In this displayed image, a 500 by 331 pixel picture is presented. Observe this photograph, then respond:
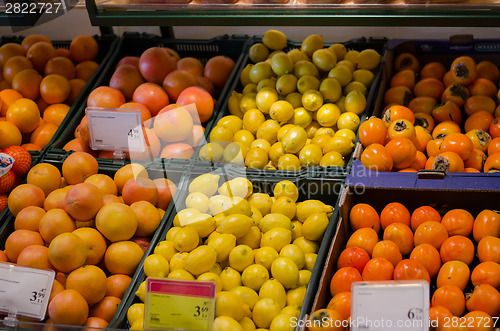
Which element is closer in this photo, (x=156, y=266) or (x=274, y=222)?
(x=156, y=266)

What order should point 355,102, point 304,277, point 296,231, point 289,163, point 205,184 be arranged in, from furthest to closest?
point 355,102, point 289,163, point 205,184, point 296,231, point 304,277

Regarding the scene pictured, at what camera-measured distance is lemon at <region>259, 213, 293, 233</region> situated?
2.01 m

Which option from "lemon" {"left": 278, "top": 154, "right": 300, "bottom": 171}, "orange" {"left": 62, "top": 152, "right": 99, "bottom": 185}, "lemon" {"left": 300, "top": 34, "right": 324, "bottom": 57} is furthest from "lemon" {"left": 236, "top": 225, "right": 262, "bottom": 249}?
"lemon" {"left": 300, "top": 34, "right": 324, "bottom": 57}

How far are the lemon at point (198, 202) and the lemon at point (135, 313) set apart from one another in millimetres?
508

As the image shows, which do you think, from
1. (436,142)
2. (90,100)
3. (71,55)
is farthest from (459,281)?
(71,55)

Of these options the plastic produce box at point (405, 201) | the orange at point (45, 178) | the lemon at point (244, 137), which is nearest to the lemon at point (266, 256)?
the plastic produce box at point (405, 201)

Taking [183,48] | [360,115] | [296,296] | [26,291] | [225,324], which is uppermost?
[183,48]

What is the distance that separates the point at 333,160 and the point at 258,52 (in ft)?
3.04

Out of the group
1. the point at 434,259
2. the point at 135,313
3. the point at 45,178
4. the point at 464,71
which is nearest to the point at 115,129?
the point at 45,178

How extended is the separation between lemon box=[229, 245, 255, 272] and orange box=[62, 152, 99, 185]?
0.83 meters

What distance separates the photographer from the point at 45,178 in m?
2.20

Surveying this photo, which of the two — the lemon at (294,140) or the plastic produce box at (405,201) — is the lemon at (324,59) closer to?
the lemon at (294,140)

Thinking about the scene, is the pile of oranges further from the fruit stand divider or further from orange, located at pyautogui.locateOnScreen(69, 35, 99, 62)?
the fruit stand divider

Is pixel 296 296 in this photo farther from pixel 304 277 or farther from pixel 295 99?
pixel 295 99
